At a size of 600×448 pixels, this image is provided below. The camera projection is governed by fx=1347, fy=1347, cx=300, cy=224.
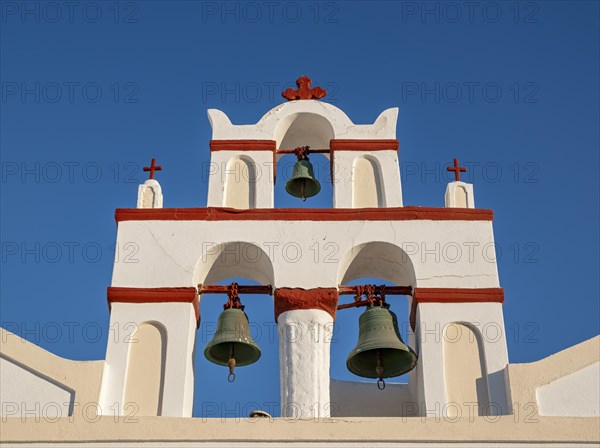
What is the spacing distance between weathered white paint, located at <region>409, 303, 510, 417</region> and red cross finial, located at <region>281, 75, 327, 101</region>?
2.98 metres

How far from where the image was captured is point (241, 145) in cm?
1372

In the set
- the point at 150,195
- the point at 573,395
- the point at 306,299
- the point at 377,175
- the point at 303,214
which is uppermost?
the point at 377,175

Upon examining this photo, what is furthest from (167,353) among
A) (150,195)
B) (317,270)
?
(150,195)

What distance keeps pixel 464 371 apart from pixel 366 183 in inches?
96.4

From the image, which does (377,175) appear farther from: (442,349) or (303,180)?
(442,349)

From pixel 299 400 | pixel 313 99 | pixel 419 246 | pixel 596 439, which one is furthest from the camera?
pixel 313 99

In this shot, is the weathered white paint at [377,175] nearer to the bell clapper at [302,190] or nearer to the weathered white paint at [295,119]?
Result: the weathered white paint at [295,119]

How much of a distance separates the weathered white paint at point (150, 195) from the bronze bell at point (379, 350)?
2.35 m

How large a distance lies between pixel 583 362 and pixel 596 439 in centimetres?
88

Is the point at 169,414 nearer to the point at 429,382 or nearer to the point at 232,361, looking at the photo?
the point at 232,361

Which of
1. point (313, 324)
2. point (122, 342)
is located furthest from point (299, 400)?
point (122, 342)

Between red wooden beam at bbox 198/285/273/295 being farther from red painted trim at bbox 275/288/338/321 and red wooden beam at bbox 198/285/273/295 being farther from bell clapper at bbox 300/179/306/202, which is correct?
bell clapper at bbox 300/179/306/202

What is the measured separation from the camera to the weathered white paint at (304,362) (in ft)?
38.8

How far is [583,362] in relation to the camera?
11742 mm
